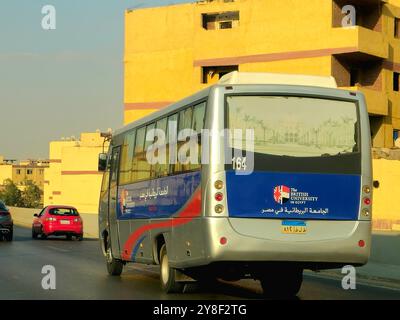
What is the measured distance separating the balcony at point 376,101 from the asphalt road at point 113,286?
3167 cm

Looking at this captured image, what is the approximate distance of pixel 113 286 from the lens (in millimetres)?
15578

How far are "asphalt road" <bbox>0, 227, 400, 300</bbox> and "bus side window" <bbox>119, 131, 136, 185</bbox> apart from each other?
7.31 ft

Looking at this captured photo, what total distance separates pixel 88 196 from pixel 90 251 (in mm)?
48820

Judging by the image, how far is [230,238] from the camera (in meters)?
12.0

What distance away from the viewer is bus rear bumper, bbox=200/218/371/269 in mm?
11984

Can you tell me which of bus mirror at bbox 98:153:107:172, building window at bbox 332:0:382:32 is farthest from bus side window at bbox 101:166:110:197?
building window at bbox 332:0:382:32

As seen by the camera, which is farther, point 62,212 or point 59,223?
point 62,212

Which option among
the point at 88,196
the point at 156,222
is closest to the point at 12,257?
the point at 156,222

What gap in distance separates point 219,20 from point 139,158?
144 ft

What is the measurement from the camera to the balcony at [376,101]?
5000 cm

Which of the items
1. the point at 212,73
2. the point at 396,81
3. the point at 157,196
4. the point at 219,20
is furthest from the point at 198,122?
the point at 219,20

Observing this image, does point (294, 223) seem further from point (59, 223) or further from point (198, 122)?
point (59, 223)

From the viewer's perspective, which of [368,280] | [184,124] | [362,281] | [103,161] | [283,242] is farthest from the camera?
[103,161]
